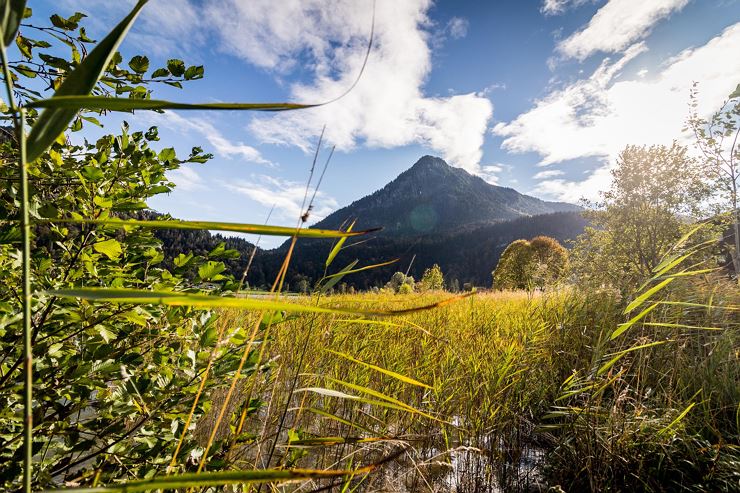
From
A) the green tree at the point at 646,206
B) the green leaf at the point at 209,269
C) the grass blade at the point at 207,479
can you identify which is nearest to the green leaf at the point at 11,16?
the grass blade at the point at 207,479

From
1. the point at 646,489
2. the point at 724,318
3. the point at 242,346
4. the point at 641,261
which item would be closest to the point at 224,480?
the point at 242,346

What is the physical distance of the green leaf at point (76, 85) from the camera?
36 cm

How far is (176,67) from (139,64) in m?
0.12

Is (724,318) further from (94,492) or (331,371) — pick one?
(94,492)

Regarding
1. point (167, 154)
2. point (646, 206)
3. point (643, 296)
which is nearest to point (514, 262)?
point (646, 206)

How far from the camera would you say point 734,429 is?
1996mm

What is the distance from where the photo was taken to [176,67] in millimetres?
1337

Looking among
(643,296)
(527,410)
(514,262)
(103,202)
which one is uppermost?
(103,202)

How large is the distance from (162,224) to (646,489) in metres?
2.27

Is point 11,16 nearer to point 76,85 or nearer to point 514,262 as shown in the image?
point 76,85

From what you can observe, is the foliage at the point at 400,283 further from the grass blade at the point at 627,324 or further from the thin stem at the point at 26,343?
the thin stem at the point at 26,343

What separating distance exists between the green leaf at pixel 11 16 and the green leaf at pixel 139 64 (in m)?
1.06

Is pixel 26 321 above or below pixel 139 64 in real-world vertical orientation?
below

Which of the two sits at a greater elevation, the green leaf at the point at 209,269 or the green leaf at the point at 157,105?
the green leaf at the point at 157,105
